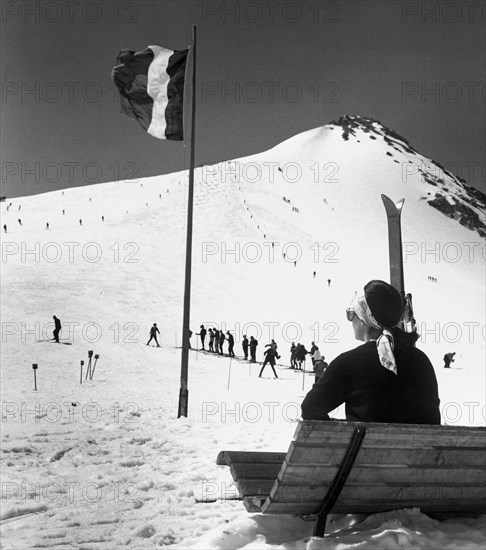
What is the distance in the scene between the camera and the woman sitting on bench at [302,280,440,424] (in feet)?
12.7

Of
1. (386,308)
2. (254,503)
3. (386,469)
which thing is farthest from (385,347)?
(254,503)

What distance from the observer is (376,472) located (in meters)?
3.64

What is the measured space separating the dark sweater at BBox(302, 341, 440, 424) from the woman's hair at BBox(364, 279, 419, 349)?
0.11 m

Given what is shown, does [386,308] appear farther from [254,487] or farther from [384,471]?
[254,487]

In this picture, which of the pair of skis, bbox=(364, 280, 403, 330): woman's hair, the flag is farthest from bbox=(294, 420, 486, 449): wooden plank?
the flag

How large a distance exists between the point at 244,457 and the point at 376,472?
1.18m

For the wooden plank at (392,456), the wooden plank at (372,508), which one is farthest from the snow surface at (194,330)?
the wooden plank at (392,456)

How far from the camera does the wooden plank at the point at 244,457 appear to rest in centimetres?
443

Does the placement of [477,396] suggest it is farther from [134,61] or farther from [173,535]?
[173,535]

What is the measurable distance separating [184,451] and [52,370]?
1450 centimetres

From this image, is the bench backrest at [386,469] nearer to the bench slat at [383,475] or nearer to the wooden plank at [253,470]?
the bench slat at [383,475]

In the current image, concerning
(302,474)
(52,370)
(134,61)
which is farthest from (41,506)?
(52,370)

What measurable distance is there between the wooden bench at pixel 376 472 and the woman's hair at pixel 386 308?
0.70 m

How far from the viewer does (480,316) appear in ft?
181
